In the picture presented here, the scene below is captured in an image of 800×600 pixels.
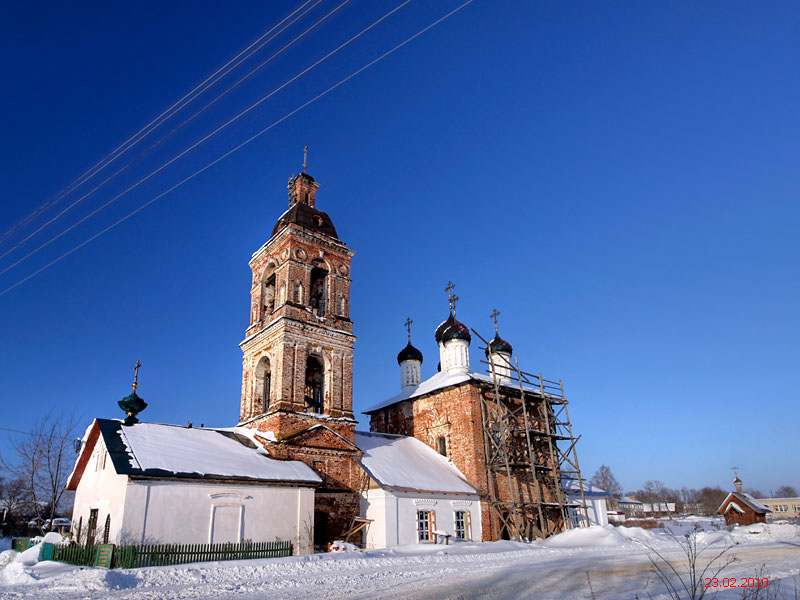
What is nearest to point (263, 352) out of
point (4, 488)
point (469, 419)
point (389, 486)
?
point (389, 486)

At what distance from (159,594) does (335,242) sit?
16.8 metres

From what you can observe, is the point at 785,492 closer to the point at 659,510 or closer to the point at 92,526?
the point at 659,510

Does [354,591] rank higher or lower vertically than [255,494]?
lower

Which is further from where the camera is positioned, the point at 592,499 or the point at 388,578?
the point at 592,499

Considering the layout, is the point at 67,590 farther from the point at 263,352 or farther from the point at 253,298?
the point at 253,298

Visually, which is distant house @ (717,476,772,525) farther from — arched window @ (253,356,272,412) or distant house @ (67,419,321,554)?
arched window @ (253,356,272,412)

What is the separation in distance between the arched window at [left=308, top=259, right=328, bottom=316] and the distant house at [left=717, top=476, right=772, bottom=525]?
30085 millimetres

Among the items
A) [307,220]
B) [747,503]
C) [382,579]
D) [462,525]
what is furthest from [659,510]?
[382,579]

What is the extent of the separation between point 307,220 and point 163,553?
14459 millimetres

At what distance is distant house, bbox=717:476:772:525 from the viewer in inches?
1380

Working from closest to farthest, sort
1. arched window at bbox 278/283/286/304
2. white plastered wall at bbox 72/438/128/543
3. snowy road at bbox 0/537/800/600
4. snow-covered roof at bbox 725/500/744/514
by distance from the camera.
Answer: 1. snowy road at bbox 0/537/800/600
2. white plastered wall at bbox 72/438/128/543
3. arched window at bbox 278/283/286/304
4. snow-covered roof at bbox 725/500/744/514

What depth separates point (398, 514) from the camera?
2009 cm

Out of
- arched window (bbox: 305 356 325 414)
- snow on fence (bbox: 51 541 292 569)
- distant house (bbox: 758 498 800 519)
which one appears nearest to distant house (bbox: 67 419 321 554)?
snow on fence (bbox: 51 541 292 569)

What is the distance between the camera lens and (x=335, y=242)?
24609 millimetres
